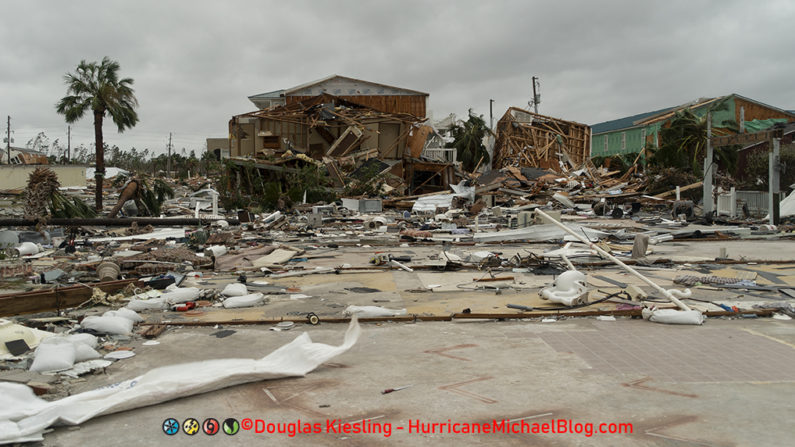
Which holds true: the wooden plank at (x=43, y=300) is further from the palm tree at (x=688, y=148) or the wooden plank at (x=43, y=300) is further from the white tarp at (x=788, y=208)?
the palm tree at (x=688, y=148)

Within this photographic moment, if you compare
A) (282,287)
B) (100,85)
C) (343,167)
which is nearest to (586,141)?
(343,167)

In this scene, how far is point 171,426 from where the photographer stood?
118 inches

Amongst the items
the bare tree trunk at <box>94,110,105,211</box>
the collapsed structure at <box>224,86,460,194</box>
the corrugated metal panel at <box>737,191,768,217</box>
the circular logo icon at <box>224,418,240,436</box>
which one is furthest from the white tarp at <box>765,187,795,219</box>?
the bare tree trunk at <box>94,110,105,211</box>

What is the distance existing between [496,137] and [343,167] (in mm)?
14330

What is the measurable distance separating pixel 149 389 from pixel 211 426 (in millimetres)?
534

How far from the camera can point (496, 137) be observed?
39.1 metres

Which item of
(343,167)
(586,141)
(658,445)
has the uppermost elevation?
(586,141)

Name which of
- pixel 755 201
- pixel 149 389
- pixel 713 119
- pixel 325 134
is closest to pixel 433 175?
pixel 325 134

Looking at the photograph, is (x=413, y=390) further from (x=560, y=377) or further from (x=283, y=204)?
(x=283, y=204)

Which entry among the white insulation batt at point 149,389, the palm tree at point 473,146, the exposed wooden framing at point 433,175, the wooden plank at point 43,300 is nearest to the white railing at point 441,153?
the palm tree at point 473,146

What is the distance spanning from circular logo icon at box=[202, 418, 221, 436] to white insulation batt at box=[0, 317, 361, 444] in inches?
14.9

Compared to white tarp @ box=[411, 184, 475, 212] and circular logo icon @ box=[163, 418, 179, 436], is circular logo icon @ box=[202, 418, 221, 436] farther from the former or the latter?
white tarp @ box=[411, 184, 475, 212]

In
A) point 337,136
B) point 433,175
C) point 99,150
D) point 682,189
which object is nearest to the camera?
point 99,150

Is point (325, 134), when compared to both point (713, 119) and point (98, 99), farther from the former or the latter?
point (713, 119)
